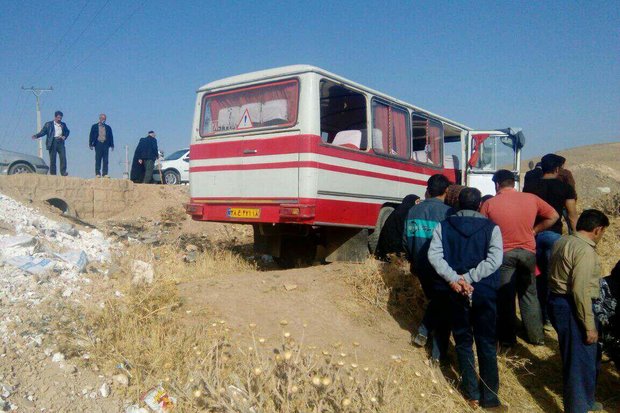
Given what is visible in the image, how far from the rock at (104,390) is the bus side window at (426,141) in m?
6.04

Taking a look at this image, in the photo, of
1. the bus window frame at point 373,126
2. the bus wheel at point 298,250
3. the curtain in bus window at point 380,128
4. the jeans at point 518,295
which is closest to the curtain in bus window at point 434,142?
the bus window frame at point 373,126

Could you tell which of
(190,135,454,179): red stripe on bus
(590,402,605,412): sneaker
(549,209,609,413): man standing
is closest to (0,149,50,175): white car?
(190,135,454,179): red stripe on bus

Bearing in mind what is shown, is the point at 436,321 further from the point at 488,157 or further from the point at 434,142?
the point at 488,157

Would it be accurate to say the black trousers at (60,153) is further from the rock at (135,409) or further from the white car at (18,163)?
the rock at (135,409)

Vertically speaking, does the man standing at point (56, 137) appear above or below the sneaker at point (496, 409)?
above

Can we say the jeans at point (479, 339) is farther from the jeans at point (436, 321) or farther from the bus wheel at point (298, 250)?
the bus wheel at point (298, 250)

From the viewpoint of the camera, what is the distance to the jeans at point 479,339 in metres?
4.34

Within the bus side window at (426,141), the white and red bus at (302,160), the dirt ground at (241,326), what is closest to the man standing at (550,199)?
the dirt ground at (241,326)

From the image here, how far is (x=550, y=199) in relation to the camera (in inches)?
239

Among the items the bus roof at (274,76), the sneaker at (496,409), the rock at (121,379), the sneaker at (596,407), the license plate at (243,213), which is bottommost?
the sneaker at (596,407)

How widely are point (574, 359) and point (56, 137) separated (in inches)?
508

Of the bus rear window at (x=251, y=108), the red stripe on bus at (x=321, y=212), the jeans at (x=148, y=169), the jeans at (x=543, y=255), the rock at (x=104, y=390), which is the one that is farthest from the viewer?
the jeans at (x=148, y=169)

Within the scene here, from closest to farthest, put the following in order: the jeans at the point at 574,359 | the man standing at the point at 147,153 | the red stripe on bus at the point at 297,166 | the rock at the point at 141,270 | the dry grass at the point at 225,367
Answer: the dry grass at the point at 225,367 → the jeans at the point at 574,359 → the rock at the point at 141,270 → the red stripe on bus at the point at 297,166 → the man standing at the point at 147,153

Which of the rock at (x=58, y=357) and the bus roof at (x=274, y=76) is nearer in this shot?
the rock at (x=58, y=357)
